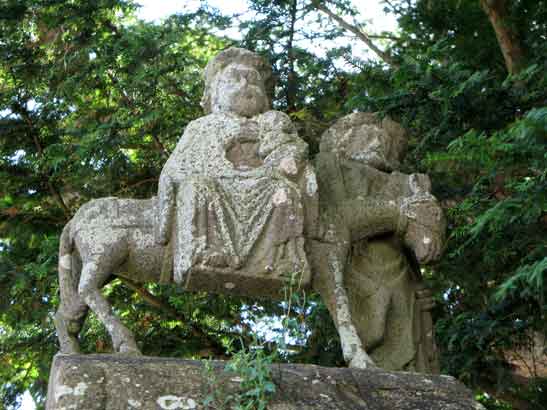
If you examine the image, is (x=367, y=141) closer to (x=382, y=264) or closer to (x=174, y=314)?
(x=382, y=264)

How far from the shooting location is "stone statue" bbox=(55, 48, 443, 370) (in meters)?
6.73

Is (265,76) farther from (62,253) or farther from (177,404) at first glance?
(177,404)

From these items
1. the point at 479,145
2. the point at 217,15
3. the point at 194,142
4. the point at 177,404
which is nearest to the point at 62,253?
the point at 194,142

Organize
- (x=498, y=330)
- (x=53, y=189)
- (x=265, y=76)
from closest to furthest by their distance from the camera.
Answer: (x=265, y=76), (x=498, y=330), (x=53, y=189)

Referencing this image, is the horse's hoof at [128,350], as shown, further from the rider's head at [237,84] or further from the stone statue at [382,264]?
the rider's head at [237,84]

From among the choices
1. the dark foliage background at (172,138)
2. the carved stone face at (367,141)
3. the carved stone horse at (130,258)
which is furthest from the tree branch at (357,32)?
the carved stone horse at (130,258)

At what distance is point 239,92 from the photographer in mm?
7547

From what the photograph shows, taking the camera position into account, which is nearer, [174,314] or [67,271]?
[67,271]

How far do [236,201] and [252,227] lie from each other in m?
0.21

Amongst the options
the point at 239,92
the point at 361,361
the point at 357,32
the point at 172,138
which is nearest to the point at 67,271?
the point at 239,92

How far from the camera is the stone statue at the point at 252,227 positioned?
6.73 m

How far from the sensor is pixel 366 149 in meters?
7.90

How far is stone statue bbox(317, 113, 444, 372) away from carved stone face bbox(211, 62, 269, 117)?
0.59 meters

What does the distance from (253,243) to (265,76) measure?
5.21 ft
